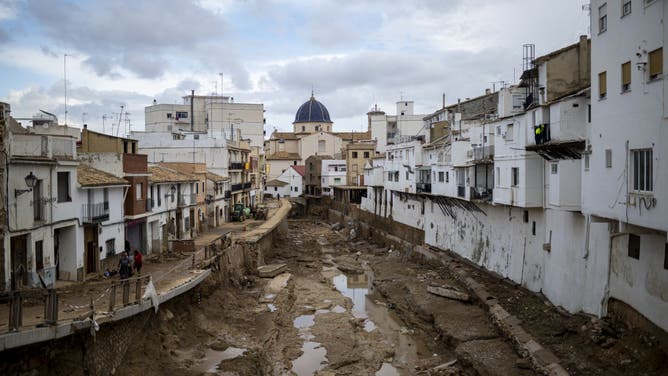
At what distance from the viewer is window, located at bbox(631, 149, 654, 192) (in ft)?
52.9

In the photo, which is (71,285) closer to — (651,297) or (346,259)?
(651,297)

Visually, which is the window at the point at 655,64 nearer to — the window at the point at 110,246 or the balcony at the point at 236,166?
the window at the point at 110,246

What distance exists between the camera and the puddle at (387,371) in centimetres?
2364

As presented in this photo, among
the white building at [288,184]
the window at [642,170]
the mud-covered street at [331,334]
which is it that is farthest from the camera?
the white building at [288,184]

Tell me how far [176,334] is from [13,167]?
9.07 meters

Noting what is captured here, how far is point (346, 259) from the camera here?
51.9 metres

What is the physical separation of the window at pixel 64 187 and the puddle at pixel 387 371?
47.8 feet

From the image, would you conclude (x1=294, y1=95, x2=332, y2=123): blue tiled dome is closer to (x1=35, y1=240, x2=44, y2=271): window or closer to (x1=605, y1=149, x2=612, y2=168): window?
(x1=35, y1=240, x2=44, y2=271): window

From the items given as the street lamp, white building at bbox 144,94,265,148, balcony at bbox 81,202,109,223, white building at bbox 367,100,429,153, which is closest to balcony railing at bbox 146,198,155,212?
balcony at bbox 81,202,109,223

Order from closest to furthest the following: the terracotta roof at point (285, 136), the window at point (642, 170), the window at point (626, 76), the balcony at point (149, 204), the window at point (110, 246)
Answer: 1. the window at point (642, 170)
2. the window at point (626, 76)
3. the window at point (110, 246)
4. the balcony at point (149, 204)
5. the terracotta roof at point (285, 136)

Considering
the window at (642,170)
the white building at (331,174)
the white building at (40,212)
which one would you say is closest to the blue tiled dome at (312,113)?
the white building at (331,174)

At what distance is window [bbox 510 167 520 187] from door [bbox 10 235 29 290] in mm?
20959

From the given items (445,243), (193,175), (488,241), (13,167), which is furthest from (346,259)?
(13,167)

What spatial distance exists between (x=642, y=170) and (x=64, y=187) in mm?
21200
